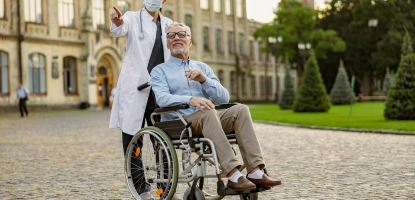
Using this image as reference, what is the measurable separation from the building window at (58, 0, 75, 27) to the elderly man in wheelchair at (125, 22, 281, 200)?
32.1m

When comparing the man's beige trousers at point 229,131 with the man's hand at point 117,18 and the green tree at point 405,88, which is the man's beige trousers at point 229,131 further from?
the green tree at point 405,88

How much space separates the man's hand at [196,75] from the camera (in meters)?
4.46

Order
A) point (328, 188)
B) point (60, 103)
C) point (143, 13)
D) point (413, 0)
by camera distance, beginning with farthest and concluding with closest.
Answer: point (413, 0) < point (60, 103) < point (328, 188) < point (143, 13)

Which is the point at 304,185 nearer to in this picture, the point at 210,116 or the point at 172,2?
the point at 210,116

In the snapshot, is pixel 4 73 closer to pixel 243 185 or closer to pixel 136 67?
pixel 136 67

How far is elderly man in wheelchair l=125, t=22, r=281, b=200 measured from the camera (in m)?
4.14

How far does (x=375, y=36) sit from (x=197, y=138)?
5088 cm

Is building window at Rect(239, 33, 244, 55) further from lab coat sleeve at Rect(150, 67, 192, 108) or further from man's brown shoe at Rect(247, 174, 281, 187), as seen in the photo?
man's brown shoe at Rect(247, 174, 281, 187)

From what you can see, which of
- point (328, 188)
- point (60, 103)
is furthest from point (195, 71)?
point (60, 103)

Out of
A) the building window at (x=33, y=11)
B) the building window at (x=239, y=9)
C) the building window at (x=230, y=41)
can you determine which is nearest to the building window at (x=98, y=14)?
the building window at (x=33, y=11)

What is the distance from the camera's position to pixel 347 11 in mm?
53156

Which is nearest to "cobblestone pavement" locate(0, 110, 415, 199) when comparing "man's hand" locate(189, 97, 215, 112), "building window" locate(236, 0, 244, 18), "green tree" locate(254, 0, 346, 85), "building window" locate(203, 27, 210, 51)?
"man's hand" locate(189, 97, 215, 112)

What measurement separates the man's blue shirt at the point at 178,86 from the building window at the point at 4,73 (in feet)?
95.4

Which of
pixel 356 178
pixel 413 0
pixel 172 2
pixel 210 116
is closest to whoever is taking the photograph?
pixel 210 116
